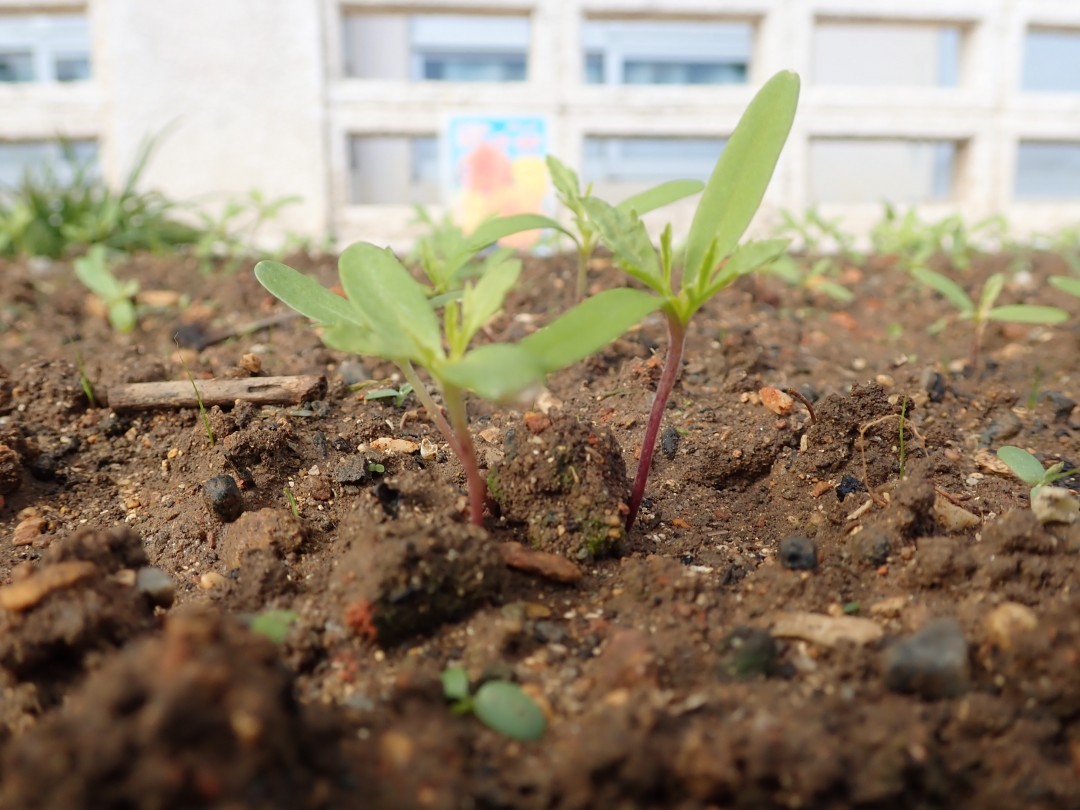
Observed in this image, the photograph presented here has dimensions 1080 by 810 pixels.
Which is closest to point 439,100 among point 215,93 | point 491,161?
point 491,161

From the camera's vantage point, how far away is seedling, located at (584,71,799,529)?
84 cm

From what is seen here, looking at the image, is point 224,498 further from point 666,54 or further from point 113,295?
point 666,54

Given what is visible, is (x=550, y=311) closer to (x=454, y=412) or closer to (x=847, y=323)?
(x=847, y=323)

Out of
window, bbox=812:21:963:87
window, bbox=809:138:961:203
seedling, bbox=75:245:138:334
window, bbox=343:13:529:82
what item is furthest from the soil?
window, bbox=812:21:963:87

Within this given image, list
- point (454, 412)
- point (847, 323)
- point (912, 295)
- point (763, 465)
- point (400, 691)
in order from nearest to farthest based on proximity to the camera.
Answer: point (400, 691) → point (454, 412) → point (763, 465) → point (847, 323) → point (912, 295)

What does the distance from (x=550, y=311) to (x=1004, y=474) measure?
0.95 metres

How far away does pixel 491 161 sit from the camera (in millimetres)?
3451

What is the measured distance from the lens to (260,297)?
2.09 metres

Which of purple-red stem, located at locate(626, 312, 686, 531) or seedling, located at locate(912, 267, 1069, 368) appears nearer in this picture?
purple-red stem, located at locate(626, 312, 686, 531)

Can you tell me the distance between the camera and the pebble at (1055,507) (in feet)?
3.00

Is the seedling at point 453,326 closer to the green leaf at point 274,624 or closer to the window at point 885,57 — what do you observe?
the green leaf at point 274,624

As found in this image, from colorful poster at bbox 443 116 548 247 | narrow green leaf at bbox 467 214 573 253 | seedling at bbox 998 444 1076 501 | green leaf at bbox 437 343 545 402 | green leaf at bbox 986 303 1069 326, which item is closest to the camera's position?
green leaf at bbox 437 343 545 402

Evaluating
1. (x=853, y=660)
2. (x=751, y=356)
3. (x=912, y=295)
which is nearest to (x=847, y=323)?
(x=912, y=295)

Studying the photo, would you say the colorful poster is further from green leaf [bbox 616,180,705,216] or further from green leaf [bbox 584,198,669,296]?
green leaf [bbox 584,198,669,296]
